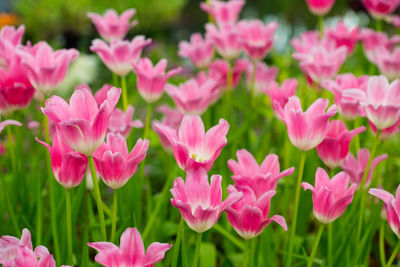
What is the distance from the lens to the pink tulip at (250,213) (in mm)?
937

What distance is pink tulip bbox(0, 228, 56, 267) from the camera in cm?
79

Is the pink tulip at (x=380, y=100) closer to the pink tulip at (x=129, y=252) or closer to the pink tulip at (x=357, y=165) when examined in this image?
the pink tulip at (x=357, y=165)

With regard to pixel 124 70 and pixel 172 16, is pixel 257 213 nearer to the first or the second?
pixel 124 70

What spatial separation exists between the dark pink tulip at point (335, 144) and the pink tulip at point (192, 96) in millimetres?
377

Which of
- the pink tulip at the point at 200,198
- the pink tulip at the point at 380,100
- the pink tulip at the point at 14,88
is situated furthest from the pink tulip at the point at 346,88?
the pink tulip at the point at 14,88

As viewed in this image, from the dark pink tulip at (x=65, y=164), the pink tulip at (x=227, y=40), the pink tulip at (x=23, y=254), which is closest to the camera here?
the pink tulip at (x=23, y=254)

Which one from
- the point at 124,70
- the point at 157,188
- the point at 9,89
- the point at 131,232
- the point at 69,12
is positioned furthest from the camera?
the point at 69,12

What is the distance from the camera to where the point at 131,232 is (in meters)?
0.85

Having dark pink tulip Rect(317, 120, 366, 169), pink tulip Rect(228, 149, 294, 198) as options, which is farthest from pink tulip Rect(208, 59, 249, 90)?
pink tulip Rect(228, 149, 294, 198)

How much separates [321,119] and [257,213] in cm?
22

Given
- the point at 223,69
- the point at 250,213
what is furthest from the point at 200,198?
the point at 223,69

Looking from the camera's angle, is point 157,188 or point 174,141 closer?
point 174,141

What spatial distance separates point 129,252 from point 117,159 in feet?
0.61

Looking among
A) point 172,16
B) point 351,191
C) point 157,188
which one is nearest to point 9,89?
point 351,191
